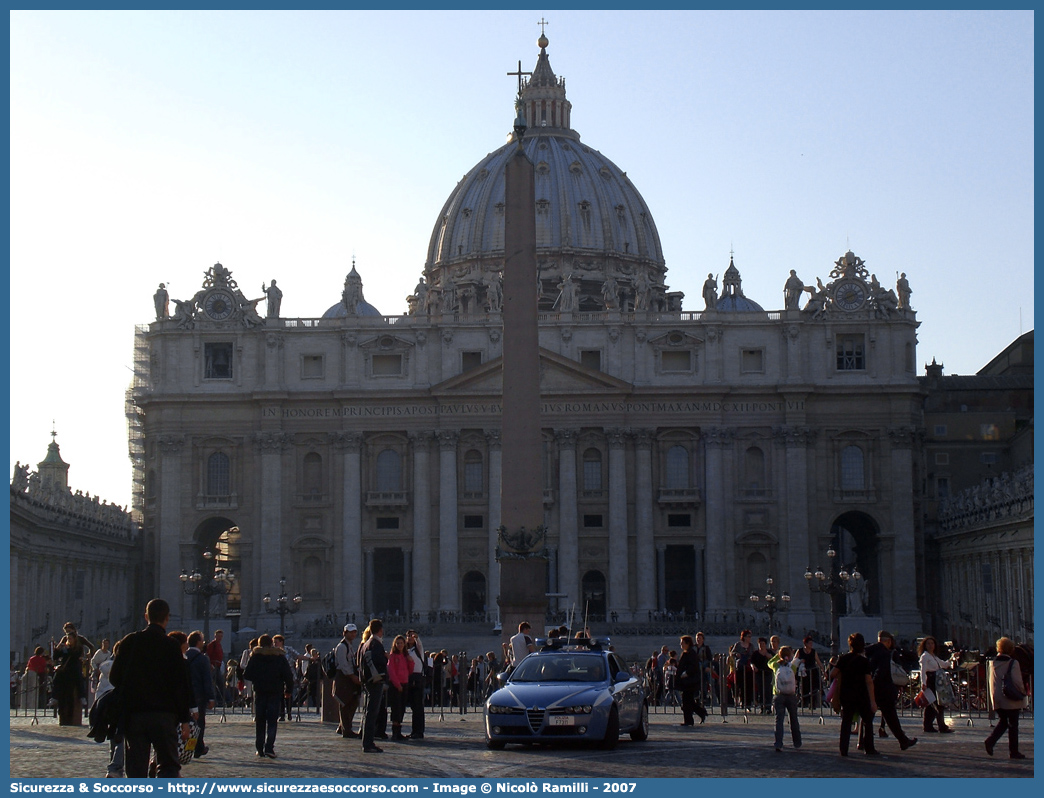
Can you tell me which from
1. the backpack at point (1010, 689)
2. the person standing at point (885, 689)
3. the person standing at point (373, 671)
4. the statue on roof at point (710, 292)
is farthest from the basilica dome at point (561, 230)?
the backpack at point (1010, 689)

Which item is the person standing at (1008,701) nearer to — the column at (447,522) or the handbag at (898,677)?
the handbag at (898,677)

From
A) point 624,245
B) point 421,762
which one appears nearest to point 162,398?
point 624,245

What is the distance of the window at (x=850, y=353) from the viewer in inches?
3297

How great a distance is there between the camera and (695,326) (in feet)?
274

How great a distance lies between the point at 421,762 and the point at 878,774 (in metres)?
5.42

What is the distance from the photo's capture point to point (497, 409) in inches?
3282

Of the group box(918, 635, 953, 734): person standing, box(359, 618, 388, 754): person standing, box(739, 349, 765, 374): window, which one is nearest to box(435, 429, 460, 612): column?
box(739, 349, 765, 374): window

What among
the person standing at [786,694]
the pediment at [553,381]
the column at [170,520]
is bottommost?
the person standing at [786,694]

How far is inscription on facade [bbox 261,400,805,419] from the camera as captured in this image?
82750 millimetres

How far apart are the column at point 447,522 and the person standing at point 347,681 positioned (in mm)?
55242

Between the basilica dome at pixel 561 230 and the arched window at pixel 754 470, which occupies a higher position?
the basilica dome at pixel 561 230

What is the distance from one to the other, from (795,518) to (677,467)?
241 inches
